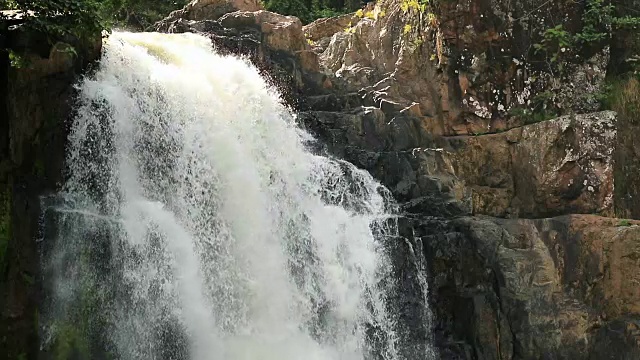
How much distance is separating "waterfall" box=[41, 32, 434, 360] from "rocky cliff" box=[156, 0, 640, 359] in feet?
3.96

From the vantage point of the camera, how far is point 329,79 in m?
16.2

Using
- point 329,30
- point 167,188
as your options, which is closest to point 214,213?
point 167,188

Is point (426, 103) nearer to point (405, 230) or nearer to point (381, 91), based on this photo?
point (381, 91)

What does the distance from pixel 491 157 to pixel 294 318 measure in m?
6.71

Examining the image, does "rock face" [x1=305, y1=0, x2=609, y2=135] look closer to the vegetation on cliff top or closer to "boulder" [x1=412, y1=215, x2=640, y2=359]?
"boulder" [x1=412, y1=215, x2=640, y2=359]

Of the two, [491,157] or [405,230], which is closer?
[405,230]

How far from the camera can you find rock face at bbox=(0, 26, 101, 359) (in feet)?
30.3

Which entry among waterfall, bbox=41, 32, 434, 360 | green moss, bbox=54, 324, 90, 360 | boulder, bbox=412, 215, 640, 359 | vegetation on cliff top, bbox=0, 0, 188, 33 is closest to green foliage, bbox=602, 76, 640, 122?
boulder, bbox=412, 215, 640, 359

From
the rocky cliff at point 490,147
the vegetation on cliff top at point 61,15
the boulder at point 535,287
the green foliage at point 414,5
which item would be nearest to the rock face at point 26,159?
the vegetation on cliff top at point 61,15

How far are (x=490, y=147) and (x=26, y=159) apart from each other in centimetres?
1033

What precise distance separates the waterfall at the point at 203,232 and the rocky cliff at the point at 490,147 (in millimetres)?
1208

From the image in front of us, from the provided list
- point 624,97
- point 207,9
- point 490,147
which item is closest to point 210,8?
point 207,9

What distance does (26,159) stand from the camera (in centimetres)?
980

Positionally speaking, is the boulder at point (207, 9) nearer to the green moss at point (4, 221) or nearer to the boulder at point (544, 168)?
the boulder at point (544, 168)
